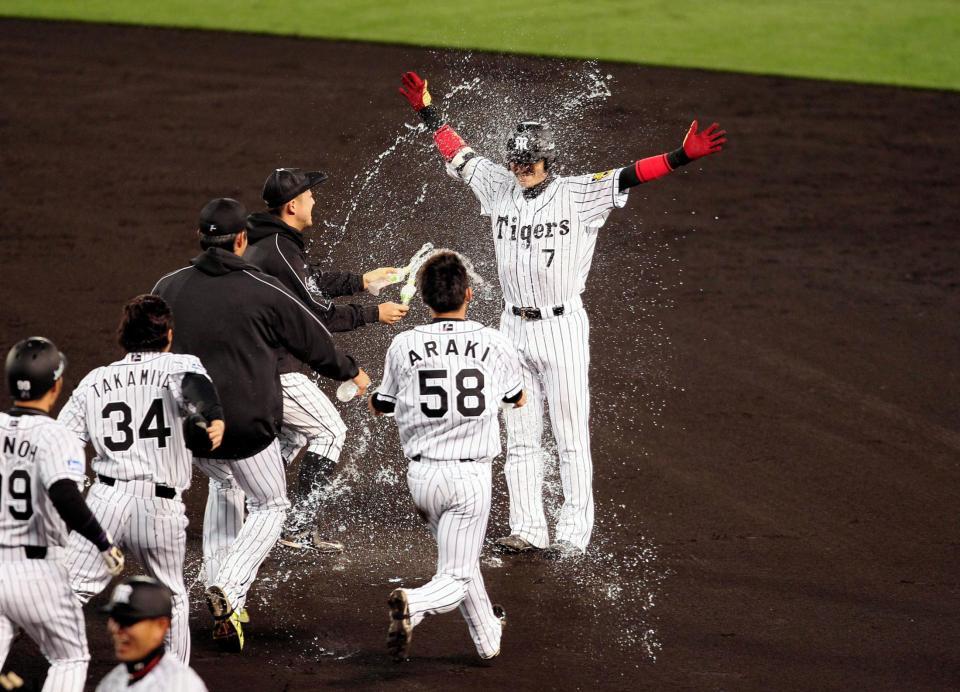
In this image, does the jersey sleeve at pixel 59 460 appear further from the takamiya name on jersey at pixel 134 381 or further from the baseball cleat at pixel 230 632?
the baseball cleat at pixel 230 632

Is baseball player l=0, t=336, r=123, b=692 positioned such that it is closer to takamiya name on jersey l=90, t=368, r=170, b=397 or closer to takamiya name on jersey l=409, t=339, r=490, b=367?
takamiya name on jersey l=90, t=368, r=170, b=397

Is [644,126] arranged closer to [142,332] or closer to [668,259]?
Answer: [668,259]

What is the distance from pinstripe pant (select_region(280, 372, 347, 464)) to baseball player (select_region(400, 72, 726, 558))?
0.85 m

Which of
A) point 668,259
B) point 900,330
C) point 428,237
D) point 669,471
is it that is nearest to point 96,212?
point 428,237

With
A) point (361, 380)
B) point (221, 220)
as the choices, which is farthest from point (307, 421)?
point (221, 220)

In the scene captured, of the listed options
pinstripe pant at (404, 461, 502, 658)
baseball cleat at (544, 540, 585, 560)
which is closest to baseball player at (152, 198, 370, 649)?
pinstripe pant at (404, 461, 502, 658)

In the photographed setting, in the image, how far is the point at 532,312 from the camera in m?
5.74

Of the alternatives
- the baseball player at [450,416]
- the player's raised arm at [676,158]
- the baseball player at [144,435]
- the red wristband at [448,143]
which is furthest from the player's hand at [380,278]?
the baseball player at [144,435]

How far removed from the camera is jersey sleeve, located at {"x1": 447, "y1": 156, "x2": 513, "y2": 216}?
586cm

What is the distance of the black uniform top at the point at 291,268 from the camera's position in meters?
5.38

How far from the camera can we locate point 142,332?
424cm

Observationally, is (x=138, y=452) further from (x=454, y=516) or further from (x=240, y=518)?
(x=454, y=516)

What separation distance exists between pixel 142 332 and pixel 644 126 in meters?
7.97

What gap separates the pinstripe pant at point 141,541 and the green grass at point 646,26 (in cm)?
1018
